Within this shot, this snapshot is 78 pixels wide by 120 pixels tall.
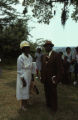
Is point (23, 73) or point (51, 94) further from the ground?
point (23, 73)

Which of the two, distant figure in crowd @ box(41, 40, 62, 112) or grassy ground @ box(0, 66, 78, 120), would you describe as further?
distant figure in crowd @ box(41, 40, 62, 112)

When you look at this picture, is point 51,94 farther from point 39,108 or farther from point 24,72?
point 24,72

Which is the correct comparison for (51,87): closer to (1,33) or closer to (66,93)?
(66,93)

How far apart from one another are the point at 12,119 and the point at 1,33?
1972cm

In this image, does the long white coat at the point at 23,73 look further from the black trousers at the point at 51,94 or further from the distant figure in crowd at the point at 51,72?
the black trousers at the point at 51,94

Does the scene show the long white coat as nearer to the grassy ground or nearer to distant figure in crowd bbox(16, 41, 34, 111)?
distant figure in crowd bbox(16, 41, 34, 111)

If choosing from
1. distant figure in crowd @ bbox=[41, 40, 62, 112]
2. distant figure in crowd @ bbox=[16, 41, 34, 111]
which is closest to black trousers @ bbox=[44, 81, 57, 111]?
distant figure in crowd @ bbox=[41, 40, 62, 112]

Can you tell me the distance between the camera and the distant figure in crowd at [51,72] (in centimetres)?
692

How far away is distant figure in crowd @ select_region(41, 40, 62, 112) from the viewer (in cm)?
692

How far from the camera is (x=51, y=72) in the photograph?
7020 mm

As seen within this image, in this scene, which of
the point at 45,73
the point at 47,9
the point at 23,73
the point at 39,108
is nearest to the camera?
the point at 45,73

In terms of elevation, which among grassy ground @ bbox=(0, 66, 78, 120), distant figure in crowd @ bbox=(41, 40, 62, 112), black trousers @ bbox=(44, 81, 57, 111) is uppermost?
distant figure in crowd @ bbox=(41, 40, 62, 112)

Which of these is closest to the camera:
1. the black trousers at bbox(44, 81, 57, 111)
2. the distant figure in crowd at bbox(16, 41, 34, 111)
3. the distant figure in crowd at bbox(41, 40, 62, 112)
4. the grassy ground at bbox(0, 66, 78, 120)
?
the grassy ground at bbox(0, 66, 78, 120)

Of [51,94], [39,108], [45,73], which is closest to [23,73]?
[45,73]
